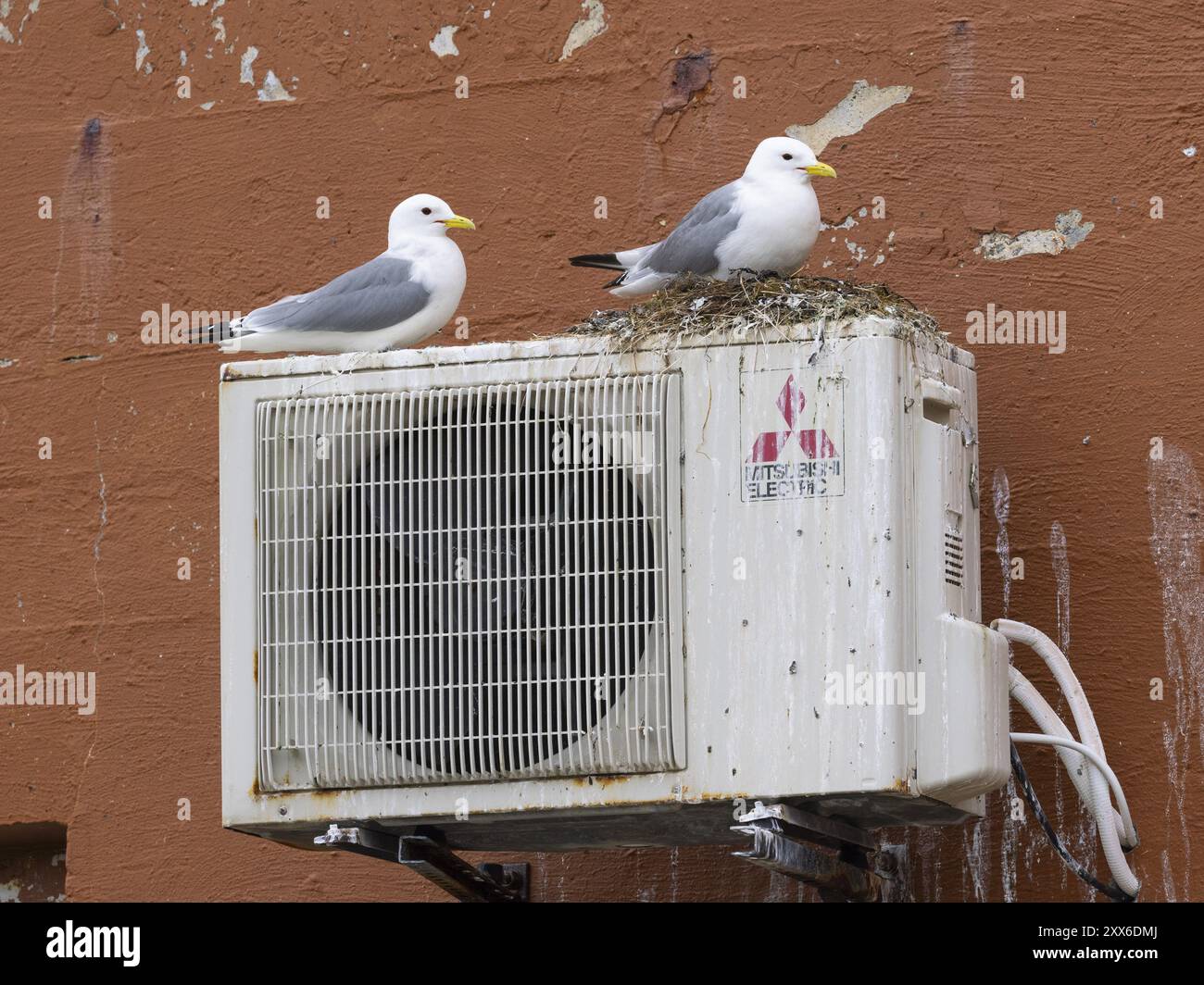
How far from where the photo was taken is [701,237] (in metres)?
5.36

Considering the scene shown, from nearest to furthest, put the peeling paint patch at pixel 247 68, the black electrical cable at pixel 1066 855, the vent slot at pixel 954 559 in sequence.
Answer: the vent slot at pixel 954 559 → the black electrical cable at pixel 1066 855 → the peeling paint patch at pixel 247 68

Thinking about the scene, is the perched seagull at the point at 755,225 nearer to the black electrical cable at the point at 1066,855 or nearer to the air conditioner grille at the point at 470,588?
the air conditioner grille at the point at 470,588

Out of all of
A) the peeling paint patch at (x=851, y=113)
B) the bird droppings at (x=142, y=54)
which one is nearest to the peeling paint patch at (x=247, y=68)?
the bird droppings at (x=142, y=54)

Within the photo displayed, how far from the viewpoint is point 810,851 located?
16.1ft

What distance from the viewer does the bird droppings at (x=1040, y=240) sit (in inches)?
223

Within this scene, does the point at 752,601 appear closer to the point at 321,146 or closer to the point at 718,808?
the point at 718,808

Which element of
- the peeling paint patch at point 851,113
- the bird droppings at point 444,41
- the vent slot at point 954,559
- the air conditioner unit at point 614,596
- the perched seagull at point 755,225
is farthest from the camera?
the bird droppings at point 444,41

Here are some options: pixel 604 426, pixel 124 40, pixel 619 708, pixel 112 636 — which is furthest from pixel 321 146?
pixel 619 708

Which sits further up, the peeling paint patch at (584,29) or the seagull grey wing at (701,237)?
the peeling paint patch at (584,29)

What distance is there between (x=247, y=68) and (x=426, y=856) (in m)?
2.50

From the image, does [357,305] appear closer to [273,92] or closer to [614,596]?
[614,596]

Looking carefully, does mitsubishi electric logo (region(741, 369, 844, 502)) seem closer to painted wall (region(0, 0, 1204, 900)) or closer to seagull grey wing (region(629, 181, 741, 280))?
seagull grey wing (region(629, 181, 741, 280))

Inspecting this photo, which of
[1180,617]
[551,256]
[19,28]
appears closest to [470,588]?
[551,256]

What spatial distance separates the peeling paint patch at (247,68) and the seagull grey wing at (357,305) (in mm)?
1299
